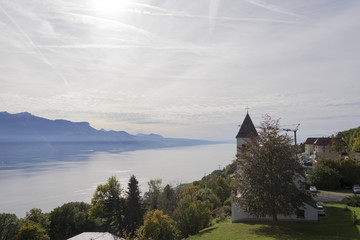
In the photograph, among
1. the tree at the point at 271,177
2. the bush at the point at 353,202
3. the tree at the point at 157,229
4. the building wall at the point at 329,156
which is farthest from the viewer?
the building wall at the point at 329,156

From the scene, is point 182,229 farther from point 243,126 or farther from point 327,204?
point 327,204

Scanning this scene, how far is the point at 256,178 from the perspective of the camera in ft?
69.0

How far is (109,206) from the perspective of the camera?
43.4 metres

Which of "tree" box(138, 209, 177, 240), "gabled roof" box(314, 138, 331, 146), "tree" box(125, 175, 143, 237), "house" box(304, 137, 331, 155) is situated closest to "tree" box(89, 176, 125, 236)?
"tree" box(125, 175, 143, 237)

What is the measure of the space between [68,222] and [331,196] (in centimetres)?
4599

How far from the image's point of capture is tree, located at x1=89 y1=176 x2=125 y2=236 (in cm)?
4266

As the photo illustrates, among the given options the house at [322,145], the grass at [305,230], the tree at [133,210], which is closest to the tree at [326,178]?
the grass at [305,230]

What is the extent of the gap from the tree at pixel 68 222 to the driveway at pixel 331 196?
42.1 meters

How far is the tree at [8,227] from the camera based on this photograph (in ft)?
117

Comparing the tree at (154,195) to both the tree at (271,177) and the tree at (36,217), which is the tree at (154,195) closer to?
the tree at (36,217)

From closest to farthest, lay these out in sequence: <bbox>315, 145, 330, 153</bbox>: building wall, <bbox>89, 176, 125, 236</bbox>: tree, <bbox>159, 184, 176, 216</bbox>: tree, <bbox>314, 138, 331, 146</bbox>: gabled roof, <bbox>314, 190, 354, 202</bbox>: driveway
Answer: <bbox>314, 190, 354, 202</bbox>: driveway
<bbox>89, 176, 125, 236</bbox>: tree
<bbox>159, 184, 176, 216</bbox>: tree
<bbox>315, 145, 330, 153</bbox>: building wall
<bbox>314, 138, 331, 146</bbox>: gabled roof

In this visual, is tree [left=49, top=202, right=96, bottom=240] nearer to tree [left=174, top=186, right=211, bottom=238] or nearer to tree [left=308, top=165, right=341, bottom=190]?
tree [left=174, top=186, right=211, bottom=238]

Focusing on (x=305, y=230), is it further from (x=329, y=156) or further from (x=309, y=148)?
(x=309, y=148)

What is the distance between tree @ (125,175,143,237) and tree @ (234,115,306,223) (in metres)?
26.3
